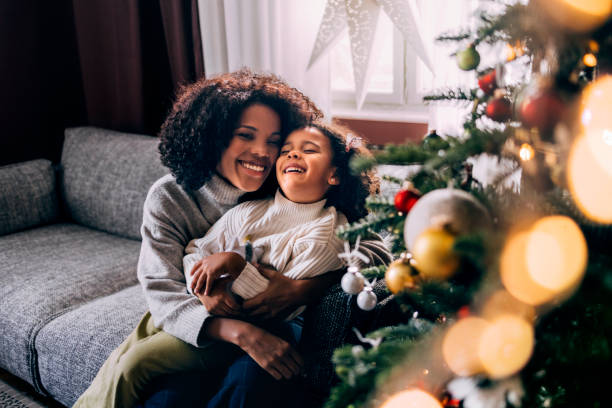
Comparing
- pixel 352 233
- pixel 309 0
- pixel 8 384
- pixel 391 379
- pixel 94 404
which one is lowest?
pixel 8 384

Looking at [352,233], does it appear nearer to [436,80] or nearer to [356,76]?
[436,80]

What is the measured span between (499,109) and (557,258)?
28 cm

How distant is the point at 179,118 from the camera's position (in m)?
1.41

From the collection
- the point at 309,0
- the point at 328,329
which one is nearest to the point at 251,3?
the point at 309,0

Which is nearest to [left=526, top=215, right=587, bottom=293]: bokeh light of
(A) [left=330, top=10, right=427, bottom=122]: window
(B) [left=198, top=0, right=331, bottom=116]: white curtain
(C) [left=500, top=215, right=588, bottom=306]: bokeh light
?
(C) [left=500, top=215, right=588, bottom=306]: bokeh light

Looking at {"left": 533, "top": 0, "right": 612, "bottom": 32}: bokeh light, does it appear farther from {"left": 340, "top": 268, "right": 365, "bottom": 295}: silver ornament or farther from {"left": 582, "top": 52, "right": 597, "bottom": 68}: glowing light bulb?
{"left": 340, "top": 268, "right": 365, "bottom": 295}: silver ornament

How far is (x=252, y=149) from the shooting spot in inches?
53.2

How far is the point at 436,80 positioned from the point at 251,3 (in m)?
0.92

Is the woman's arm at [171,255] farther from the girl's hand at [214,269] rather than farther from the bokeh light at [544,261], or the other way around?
the bokeh light at [544,261]

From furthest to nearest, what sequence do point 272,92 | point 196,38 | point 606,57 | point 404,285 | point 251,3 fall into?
point 196,38 < point 251,3 < point 272,92 < point 404,285 < point 606,57

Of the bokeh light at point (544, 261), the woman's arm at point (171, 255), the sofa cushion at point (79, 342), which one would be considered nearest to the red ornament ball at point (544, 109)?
the bokeh light at point (544, 261)

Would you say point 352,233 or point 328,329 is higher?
point 352,233

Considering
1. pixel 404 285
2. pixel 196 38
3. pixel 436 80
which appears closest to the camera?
pixel 404 285

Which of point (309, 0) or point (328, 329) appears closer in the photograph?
point (328, 329)
